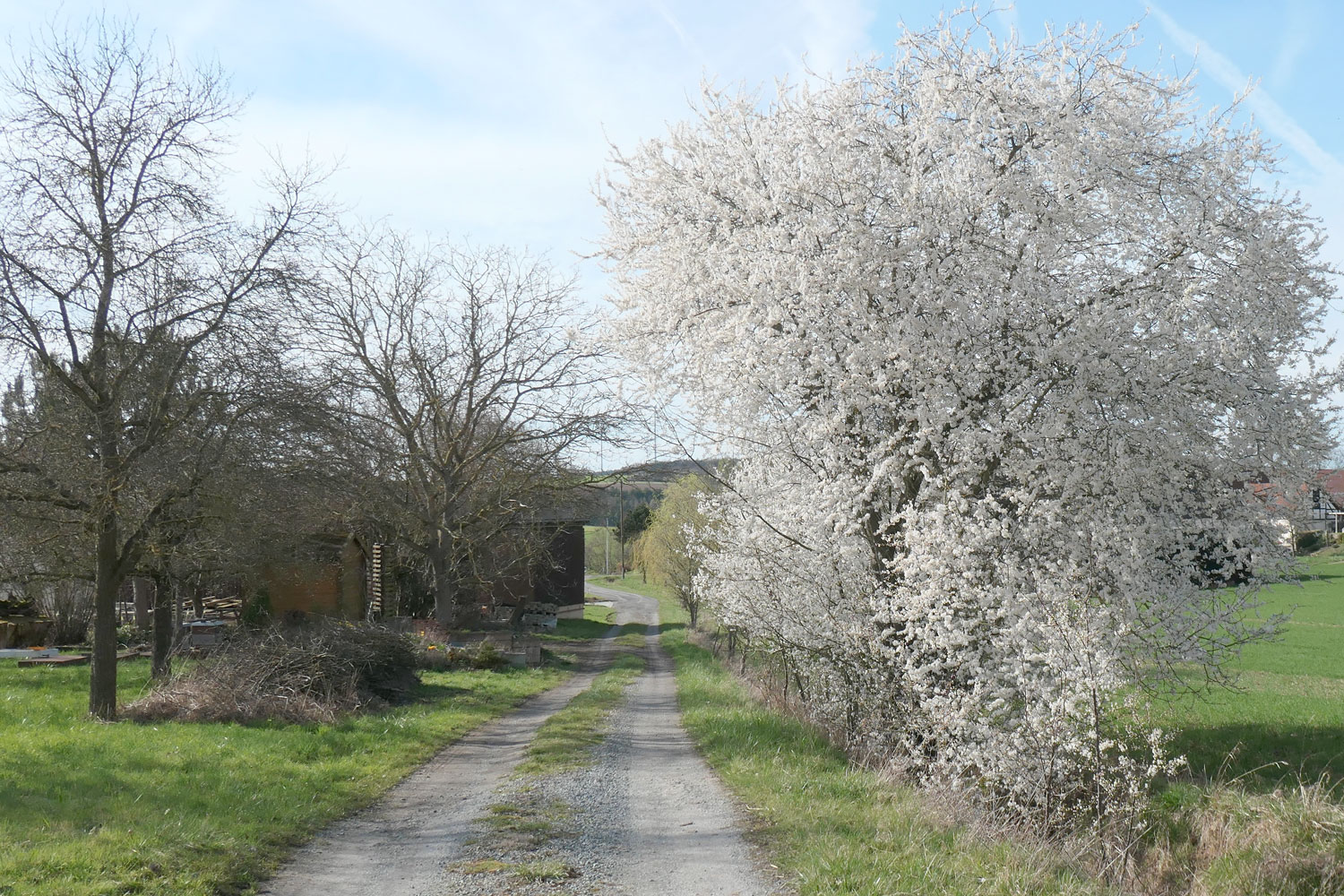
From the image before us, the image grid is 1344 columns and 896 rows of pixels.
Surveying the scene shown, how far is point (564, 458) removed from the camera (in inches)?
1074

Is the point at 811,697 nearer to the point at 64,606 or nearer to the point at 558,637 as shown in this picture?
the point at 64,606

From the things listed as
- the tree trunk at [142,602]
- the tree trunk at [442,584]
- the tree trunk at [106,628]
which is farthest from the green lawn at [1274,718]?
the tree trunk at [142,602]

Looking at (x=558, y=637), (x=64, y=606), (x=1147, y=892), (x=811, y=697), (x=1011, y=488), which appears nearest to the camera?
(x=1147, y=892)

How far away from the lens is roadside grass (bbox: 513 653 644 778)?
31.8 ft

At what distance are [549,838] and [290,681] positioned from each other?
7494 millimetres

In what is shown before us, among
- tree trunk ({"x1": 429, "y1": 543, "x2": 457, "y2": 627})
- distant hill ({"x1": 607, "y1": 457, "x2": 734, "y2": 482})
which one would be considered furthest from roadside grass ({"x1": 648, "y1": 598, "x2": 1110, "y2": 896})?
tree trunk ({"x1": 429, "y1": 543, "x2": 457, "y2": 627})

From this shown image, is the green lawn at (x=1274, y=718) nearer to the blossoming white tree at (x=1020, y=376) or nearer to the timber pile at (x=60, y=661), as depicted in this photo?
the blossoming white tree at (x=1020, y=376)

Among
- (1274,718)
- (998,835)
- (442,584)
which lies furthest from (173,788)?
(442,584)

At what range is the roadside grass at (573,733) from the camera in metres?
9.69

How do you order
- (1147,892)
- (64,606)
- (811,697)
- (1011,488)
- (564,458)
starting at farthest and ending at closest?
(564,458)
(64,606)
(811,697)
(1011,488)
(1147,892)

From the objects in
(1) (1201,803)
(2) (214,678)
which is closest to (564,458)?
(2) (214,678)

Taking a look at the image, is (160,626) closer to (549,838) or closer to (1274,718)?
(549,838)

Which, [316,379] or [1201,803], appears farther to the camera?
[316,379]

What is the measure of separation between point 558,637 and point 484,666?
13.9 meters
